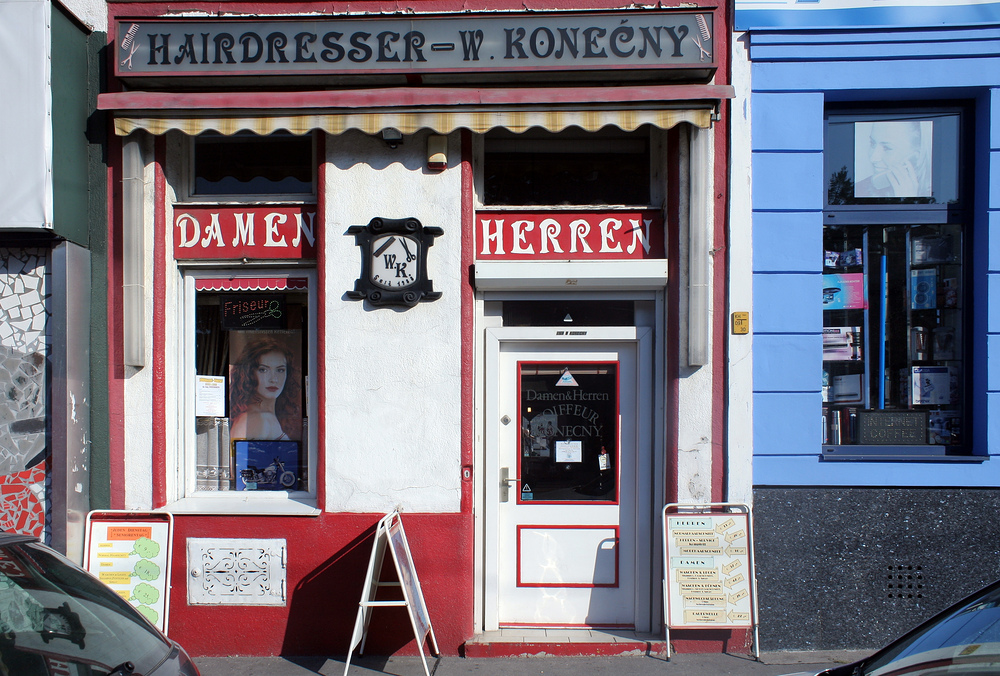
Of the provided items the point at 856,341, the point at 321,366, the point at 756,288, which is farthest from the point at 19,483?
the point at 856,341

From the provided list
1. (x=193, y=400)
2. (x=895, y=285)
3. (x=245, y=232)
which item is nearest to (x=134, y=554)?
(x=193, y=400)

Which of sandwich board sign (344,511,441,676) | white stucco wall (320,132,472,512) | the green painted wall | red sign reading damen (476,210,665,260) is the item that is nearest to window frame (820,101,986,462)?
red sign reading damen (476,210,665,260)

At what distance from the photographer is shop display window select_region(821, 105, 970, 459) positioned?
16.4 ft

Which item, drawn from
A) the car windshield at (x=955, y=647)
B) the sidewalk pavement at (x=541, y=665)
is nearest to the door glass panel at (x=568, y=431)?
the sidewalk pavement at (x=541, y=665)

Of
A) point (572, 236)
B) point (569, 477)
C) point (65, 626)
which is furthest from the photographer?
point (569, 477)

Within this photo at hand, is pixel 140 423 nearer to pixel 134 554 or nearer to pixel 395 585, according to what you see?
pixel 134 554

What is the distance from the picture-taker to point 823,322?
504 cm

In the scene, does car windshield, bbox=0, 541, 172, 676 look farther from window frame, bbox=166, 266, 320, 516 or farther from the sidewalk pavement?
window frame, bbox=166, 266, 320, 516

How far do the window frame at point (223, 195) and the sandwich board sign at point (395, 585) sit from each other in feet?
7.82

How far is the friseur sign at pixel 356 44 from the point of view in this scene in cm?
464

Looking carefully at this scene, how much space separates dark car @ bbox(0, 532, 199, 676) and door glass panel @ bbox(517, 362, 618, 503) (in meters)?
2.92

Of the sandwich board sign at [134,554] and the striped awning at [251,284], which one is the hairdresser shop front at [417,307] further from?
the sandwich board sign at [134,554]

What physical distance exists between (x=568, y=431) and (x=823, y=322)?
6.59 ft

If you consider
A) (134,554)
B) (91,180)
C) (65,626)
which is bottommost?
(134,554)
